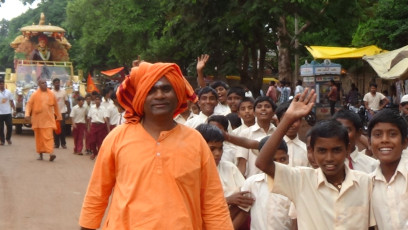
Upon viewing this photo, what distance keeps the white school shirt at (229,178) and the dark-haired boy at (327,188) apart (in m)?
1.22

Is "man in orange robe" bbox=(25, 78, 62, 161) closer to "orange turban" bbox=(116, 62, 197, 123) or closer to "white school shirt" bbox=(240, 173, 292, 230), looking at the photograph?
"white school shirt" bbox=(240, 173, 292, 230)

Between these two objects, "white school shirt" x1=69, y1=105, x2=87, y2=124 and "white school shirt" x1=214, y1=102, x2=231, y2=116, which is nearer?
"white school shirt" x1=214, y1=102, x2=231, y2=116

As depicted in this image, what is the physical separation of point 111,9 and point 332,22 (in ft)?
47.1

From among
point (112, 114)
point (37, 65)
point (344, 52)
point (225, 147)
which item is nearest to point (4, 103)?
point (112, 114)

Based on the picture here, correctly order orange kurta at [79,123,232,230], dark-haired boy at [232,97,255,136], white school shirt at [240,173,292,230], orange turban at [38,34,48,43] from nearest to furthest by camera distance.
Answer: orange kurta at [79,123,232,230] → white school shirt at [240,173,292,230] → dark-haired boy at [232,97,255,136] → orange turban at [38,34,48,43]

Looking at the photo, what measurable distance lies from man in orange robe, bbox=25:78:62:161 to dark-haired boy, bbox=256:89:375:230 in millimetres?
11559

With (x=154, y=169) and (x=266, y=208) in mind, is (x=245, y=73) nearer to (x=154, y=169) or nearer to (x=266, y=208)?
(x=266, y=208)

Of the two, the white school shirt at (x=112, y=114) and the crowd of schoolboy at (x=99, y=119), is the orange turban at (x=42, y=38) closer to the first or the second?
the crowd of schoolboy at (x=99, y=119)

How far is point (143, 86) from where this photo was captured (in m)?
3.94

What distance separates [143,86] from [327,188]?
1.15 meters

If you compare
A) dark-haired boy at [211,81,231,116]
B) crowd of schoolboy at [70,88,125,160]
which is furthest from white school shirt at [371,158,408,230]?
crowd of schoolboy at [70,88,125,160]

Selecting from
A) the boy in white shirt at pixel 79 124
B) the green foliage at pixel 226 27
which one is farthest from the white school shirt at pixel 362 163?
the boy in white shirt at pixel 79 124

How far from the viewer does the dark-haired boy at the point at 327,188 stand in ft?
13.5

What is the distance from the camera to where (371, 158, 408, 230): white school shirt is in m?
4.11
